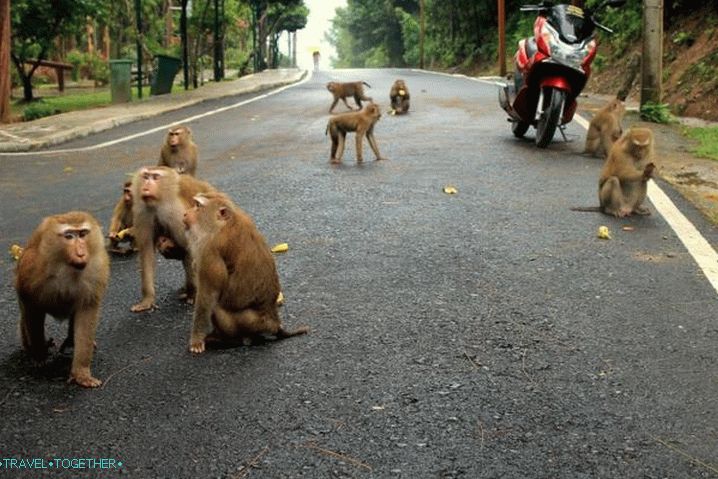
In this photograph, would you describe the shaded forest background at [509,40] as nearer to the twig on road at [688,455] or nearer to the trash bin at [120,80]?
the trash bin at [120,80]

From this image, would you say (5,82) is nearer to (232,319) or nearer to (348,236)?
(348,236)

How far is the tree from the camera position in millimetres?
22188

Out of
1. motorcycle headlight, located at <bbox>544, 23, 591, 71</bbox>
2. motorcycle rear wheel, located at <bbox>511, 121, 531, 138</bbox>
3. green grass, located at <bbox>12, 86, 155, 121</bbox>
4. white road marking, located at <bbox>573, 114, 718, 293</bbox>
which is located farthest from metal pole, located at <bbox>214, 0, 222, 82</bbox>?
white road marking, located at <bbox>573, 114, 718, 293</bbox>

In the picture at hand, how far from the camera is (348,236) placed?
6.75m

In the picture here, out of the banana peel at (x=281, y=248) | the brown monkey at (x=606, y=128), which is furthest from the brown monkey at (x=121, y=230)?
the brown monkey at (x=606, y=128)

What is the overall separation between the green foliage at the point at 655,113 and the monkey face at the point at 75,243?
1218 cm

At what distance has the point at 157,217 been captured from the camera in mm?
5105

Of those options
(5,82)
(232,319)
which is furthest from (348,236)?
(5,82)

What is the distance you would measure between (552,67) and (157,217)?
7471mm

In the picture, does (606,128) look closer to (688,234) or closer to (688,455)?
(688,234)

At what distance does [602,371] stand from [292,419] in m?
1.42

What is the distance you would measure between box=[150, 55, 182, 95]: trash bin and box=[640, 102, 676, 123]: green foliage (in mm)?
13525

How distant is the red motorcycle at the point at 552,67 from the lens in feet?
36.7

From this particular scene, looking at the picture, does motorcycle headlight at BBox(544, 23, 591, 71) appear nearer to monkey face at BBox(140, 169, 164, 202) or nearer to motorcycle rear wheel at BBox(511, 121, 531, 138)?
motorcycle rear wheel at BBox(511, 121, 531, 138)
